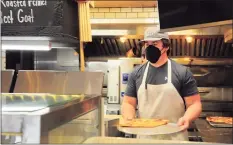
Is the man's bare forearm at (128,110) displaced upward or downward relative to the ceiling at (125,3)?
downward

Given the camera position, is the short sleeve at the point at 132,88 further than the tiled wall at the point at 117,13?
No

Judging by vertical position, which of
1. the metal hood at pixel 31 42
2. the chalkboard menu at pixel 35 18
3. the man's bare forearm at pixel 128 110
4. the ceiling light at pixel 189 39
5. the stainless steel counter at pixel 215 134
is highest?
the ceiling light at pixel 189 39

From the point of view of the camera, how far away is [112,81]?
486cm

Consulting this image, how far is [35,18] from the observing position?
6.28 ft

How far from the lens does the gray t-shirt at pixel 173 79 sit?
2525 millimetres

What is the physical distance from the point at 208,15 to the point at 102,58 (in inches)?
133

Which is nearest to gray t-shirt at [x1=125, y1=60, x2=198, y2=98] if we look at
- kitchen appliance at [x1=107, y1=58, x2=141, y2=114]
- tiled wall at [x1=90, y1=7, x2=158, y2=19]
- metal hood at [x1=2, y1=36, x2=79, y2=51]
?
metal hood at [x1=2, y1=36, x2=79, y2=51]

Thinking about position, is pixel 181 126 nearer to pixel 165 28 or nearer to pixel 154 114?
pixel 154 114

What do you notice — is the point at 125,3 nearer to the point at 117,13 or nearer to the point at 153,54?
the point at 117,13

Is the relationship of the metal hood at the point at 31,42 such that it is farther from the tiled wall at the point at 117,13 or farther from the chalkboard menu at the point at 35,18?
the tiled wall at the point at 117,13

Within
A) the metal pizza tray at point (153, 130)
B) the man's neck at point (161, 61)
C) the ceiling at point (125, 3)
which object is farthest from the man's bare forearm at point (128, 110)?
the ceiling at point (125, 3)

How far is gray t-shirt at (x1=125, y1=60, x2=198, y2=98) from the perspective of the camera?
2.53m

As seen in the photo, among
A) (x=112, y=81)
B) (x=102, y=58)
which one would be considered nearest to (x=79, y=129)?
(x=112, y=81)

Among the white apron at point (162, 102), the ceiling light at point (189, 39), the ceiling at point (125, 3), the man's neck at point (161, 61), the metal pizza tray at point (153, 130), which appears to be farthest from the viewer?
the ceiling light at point (189, 39)
